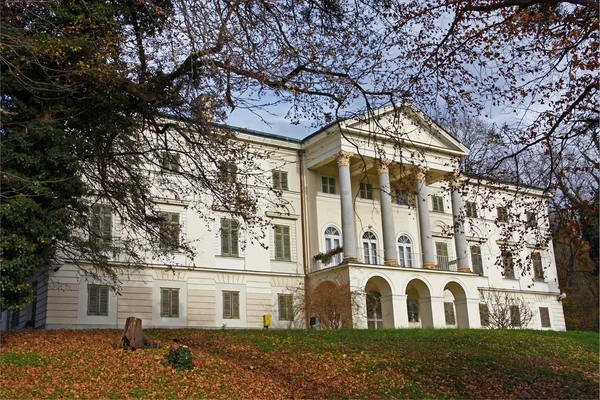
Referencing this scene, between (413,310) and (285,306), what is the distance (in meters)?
7.79

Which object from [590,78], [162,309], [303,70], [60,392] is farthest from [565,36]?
[162,309]

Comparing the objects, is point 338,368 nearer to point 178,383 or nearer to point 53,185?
point 178,383

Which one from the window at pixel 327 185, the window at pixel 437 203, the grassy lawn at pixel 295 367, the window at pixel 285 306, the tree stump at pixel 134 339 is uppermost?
the window at pixel 327 185

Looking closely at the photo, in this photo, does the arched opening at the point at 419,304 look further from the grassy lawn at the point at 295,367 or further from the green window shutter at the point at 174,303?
the green window shutter at the point at 174,303

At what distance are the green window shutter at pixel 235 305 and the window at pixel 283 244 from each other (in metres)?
2.99

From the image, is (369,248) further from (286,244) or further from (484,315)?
(484,315)

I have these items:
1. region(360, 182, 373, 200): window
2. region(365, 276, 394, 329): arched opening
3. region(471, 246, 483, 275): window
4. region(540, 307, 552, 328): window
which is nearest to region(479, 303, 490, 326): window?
region(471, 246, 483, 275): window

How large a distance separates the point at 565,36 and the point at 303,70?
459 centimetres

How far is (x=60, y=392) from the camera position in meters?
11.2

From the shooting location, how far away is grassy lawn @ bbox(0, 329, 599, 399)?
12.2 metres

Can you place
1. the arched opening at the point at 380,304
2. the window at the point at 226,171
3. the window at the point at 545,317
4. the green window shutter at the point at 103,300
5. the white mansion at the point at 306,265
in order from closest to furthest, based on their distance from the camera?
the window at the point at 226,171 → the green window shutter at the point at 103,300 → the white mansion at the point at 306,265 → the arched opening at the point at 380,304 → the window at the point at 545,317

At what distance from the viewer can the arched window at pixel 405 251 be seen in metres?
37.0

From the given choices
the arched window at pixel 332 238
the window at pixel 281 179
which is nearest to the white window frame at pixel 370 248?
the arched window at pixel 332 238

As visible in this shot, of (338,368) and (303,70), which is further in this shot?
(338,368)
